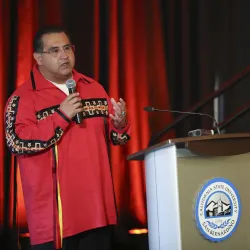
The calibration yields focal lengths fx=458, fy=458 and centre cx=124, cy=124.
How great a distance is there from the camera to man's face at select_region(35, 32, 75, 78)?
2.09m

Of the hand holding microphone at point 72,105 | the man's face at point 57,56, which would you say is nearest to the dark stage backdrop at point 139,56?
the man's face at point 57,56

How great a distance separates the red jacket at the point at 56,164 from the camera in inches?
76.3

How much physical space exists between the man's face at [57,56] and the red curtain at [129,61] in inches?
35.7

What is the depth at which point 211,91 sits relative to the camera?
11.3 ft

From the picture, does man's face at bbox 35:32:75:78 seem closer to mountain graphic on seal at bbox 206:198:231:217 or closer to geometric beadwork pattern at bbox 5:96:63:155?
geometric beadwork pattern at bbox 5:96:63:155

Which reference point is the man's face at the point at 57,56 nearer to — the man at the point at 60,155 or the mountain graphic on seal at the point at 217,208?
the man at the point at 60,155

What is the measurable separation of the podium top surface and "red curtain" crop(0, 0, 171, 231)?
59.5 inches

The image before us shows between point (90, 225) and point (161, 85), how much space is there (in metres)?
1.59

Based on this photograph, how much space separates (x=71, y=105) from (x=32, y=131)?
8.0 inches

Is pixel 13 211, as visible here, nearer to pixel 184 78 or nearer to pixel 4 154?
pixel 4 154

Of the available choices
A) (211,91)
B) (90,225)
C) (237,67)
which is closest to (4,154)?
(90,225)

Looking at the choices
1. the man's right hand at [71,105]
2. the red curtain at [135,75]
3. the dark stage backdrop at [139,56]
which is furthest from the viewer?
the red curtain at [135,75]

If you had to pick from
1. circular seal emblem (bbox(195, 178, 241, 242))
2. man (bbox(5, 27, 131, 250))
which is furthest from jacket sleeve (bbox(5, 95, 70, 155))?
circular seal emblem (bbox(195, 178, 241, 242))

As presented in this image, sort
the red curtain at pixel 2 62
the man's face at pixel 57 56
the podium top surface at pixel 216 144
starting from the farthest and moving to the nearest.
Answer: the red curtain at pixel 2 62
the man's face at pixel 57 56
the podium top surface at pixel 216 144
